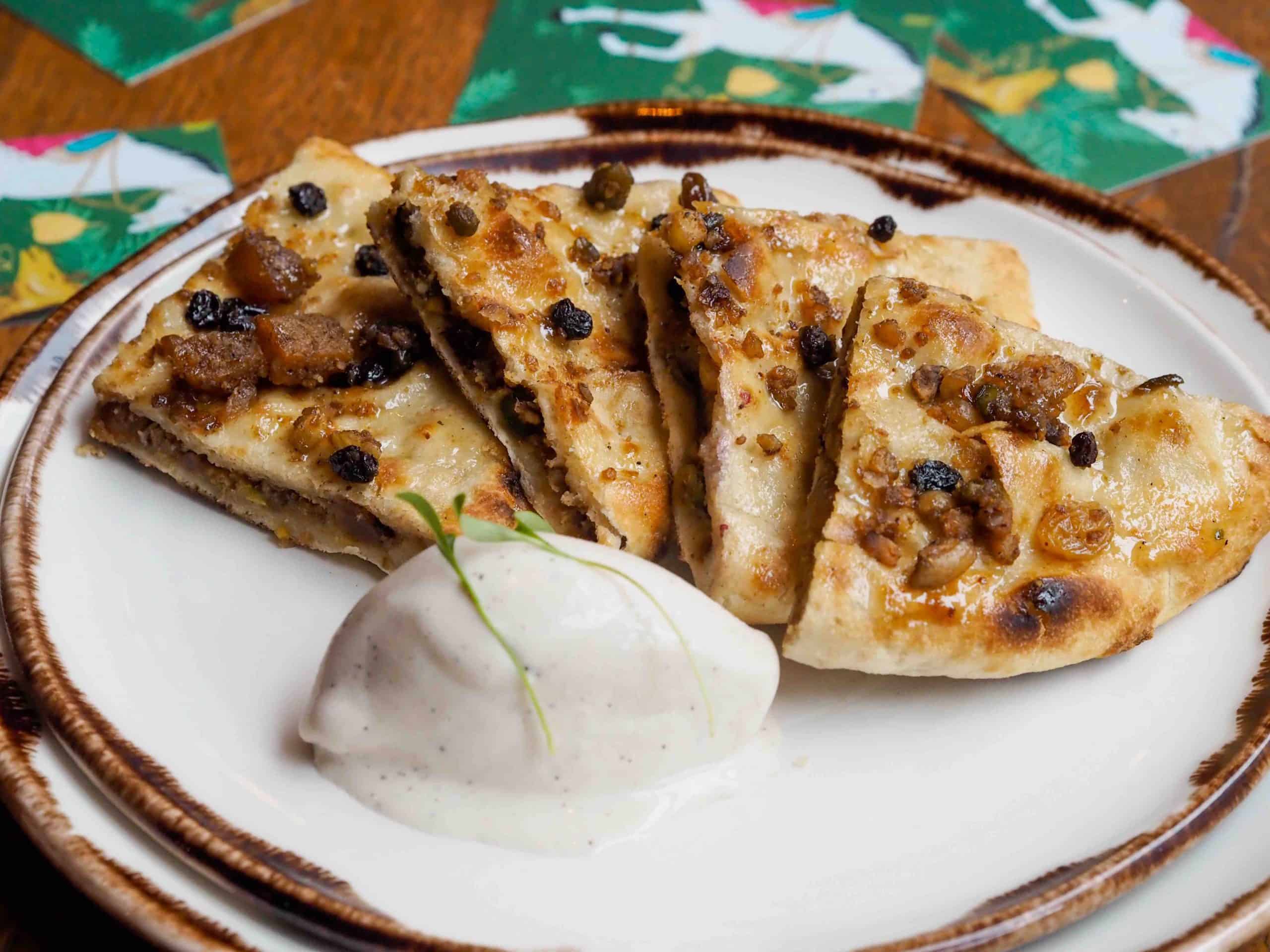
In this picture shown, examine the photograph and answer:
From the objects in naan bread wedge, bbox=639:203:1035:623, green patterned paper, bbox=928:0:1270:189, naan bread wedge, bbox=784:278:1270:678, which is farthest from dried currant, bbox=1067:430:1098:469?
green patterned paper, bbox=928:0:1270:189

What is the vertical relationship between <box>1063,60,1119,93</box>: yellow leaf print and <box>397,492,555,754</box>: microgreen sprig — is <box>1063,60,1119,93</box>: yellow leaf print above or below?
above

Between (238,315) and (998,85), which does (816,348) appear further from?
(998,85)

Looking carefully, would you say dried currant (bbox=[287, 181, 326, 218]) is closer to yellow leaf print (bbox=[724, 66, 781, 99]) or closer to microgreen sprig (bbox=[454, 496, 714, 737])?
microgreen sprig (bbox=[454, 496, 714, 737])

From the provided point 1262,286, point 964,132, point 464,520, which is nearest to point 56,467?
point 464,520

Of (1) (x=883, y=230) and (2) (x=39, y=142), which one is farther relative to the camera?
(2) (x=39, y=142)

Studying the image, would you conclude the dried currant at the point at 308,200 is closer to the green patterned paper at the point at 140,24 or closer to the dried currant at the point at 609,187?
the dried currant at the point at 609,187

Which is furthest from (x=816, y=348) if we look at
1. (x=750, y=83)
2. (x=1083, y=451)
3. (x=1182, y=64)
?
(x=1182, y=64)

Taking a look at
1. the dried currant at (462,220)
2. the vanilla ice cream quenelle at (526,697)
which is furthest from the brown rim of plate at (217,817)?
the dried currant at (462,220)
